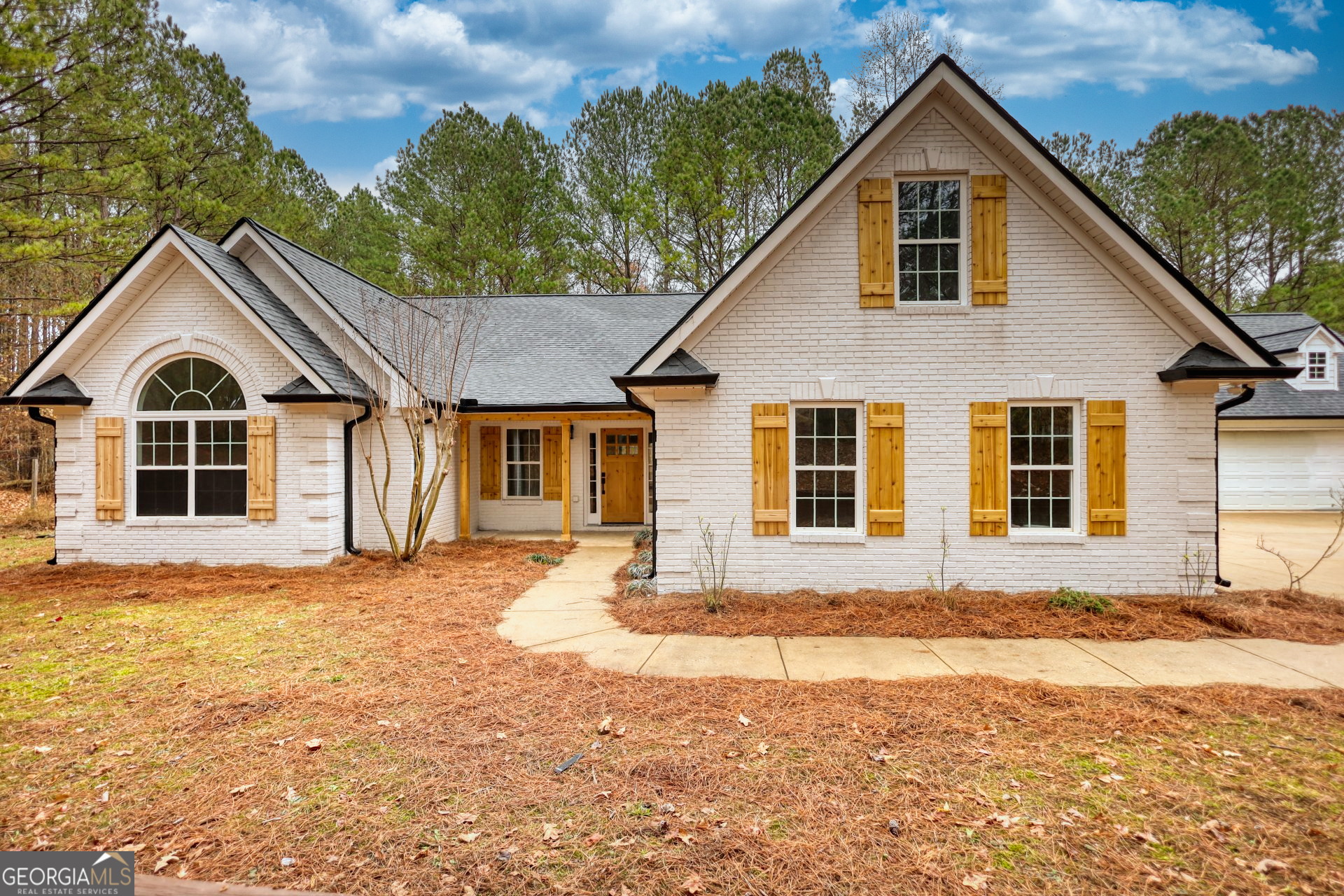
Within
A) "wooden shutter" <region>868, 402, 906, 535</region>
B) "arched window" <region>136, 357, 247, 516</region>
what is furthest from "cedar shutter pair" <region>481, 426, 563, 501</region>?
"wooden shutter" <region>868, 402, 906, 535</region>

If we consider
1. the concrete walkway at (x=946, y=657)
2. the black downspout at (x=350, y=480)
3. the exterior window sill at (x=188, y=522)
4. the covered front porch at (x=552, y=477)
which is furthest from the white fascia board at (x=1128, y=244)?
the exterior window sill at (x=188, y=522)

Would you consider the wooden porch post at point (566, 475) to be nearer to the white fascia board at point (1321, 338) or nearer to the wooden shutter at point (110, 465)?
the wooden shutter at point (110, 465)

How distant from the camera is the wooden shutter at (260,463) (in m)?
9.77

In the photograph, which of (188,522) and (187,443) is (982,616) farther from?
(187,443)

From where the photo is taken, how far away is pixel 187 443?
392 inches

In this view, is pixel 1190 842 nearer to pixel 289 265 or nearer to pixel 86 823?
pixel 86 823

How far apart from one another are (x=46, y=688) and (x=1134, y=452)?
11425 millimetres

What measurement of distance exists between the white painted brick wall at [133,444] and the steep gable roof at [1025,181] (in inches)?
247

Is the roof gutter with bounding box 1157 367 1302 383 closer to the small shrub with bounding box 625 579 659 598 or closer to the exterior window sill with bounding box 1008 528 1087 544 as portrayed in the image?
the exterior window sill with bounding box 1008 528 1087 544

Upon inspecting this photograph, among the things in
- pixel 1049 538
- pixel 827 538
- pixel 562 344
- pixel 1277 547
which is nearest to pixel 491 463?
pixel 562 344

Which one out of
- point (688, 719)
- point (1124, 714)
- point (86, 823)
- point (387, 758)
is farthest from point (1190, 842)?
point (86, 823)

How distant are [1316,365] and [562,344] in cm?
2188

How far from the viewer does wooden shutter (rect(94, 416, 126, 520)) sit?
981cm

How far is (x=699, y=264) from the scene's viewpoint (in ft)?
78.2
